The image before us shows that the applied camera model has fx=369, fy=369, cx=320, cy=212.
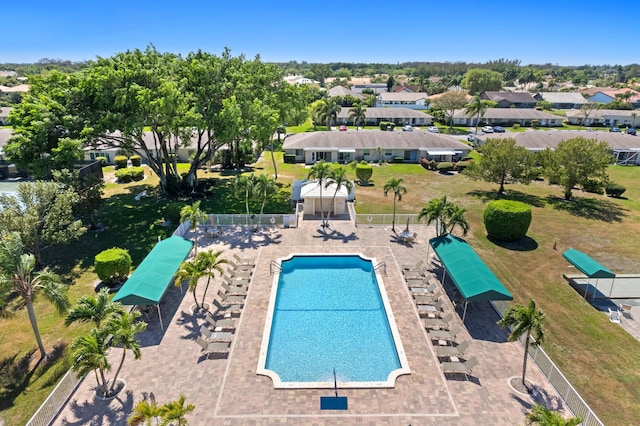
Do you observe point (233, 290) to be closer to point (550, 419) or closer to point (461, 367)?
point (461, 367)

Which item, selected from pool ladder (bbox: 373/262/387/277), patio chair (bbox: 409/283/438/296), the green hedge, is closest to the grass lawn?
the green hedge

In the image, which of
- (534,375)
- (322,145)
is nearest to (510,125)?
(322,145)

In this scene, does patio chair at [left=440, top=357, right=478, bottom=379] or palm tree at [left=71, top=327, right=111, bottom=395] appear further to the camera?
patio chair at [left=440, top=357, right=478, bottom=379]

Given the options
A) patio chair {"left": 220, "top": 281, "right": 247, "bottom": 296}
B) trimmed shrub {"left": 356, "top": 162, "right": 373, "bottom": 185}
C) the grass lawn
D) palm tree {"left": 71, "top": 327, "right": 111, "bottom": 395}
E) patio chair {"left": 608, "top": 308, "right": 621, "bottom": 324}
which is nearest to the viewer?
palm tree {"left": 71, "top": 327, "right": 111, "bottom": 395}

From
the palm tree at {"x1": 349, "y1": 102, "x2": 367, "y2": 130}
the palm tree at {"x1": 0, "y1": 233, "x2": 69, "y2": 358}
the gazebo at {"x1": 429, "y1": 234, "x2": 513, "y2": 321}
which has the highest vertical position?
the palm tree at {"x1": 349, "y1": 102, "x2": 367, "y2": 130}

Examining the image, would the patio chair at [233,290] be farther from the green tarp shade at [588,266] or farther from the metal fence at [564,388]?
the green tarp shade at [588,266]

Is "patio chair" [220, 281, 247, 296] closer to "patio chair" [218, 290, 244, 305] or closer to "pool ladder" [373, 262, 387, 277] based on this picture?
"patio chair" [218, 290, 244, 305]

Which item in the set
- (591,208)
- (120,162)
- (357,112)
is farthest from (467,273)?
(357,112)

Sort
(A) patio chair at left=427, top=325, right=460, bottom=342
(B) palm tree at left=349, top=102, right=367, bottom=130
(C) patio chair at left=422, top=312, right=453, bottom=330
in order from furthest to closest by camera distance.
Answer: (B) palm tree at left=349, top=102, right=367, bottom=130, (C) patio chair at left=422, top=312, right=453, bottom=330, (A) patio chair at left=427, top=325, right=460, bottom=342
